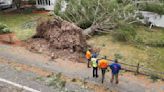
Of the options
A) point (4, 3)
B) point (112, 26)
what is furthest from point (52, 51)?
point (4, 3)

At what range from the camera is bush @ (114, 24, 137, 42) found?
69.9 feet

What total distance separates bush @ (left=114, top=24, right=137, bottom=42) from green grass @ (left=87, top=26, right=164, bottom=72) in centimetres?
40

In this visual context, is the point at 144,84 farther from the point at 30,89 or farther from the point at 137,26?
the point at 137,26

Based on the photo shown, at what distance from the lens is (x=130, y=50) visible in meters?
20.2

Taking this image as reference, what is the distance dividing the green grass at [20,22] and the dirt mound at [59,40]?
2.13 metres

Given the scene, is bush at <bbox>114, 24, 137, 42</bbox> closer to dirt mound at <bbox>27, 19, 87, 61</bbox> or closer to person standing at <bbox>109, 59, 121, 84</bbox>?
dirt mound at <bbox>27, 19, 87, 61</bbox>

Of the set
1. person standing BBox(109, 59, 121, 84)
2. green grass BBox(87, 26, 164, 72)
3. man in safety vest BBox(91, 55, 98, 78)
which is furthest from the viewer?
green grass BBox(87, 26, 164, 72)

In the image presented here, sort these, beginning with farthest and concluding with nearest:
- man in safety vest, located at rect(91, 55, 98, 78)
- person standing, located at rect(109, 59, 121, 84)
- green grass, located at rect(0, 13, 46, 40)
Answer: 1. green grass, located at rect(0, 13, 46, 40)
2. man in safety vest, located at rect(91, 55, 98, 78)
3. person standing, located at rect(109, 59, 121, 84)

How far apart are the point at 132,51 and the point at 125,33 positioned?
180 centimetres

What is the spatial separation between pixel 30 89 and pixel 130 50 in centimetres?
863

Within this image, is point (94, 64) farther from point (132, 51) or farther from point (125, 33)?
point (125, 33)

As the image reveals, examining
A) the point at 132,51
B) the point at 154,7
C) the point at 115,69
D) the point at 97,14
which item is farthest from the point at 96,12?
the point at 115,69

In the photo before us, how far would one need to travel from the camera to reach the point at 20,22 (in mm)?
27109

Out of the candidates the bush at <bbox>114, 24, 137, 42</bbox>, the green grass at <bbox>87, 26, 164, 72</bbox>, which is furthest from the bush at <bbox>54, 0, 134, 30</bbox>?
the green grass at <bbox>87, 26, 164, 72</bbox>
